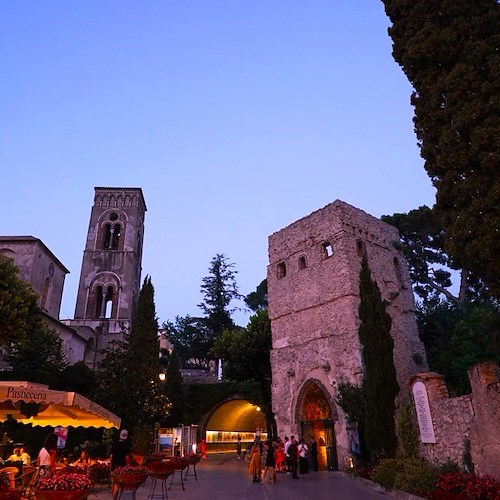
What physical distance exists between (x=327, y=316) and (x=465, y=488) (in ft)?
35.5

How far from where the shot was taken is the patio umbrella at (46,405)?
802 cm

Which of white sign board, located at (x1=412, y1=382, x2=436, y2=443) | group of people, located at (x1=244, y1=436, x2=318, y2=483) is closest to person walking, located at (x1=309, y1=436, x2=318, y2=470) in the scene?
group of people, located at (x1=244, y1=436, x2=318, y2=483)

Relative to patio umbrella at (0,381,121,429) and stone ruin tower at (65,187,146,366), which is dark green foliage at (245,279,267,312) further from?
patio umbrella at (0,381,121,429)

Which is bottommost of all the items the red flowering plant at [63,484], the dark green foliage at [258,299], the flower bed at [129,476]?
the flower bed at [129,476]

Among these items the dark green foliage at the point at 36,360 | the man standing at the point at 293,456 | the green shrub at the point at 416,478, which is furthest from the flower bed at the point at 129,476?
the dark green foliage at the point at 36,360

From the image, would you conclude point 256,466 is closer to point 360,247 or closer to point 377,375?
point 377,375

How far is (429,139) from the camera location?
9.64 meters

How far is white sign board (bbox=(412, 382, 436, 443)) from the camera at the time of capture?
1108 cm

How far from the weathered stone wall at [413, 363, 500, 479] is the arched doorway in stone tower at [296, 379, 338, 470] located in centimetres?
572

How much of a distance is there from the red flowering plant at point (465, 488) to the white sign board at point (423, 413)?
2641 millimetres

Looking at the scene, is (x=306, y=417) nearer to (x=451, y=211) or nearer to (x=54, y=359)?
(x=451, y=211)

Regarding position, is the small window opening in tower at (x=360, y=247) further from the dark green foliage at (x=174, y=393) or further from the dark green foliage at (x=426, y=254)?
the dark green foliage at (x=174, y=393)

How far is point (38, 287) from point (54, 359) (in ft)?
25.5

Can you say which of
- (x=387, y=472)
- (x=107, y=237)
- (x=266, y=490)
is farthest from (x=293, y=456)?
(x=107, y=237)
